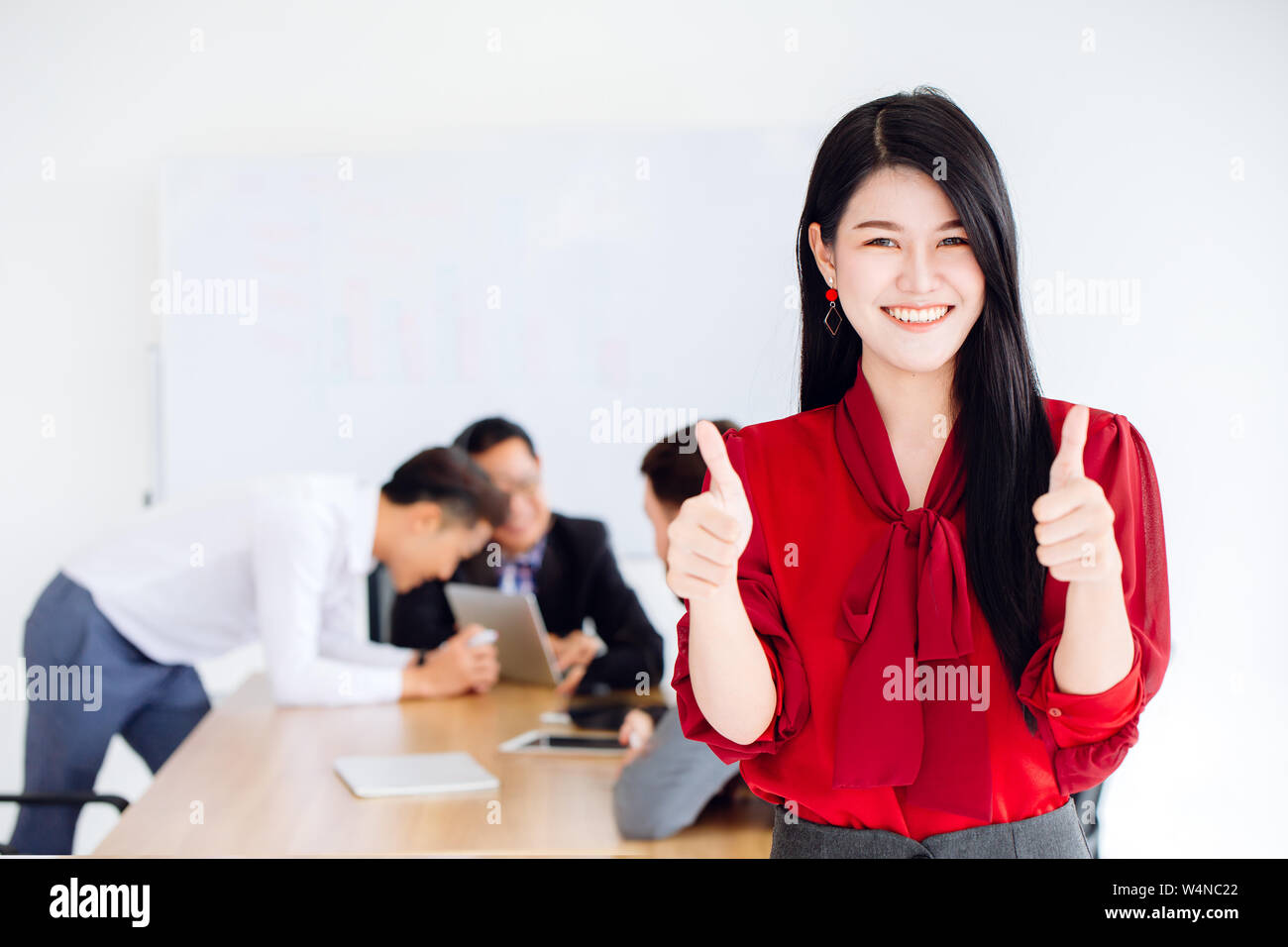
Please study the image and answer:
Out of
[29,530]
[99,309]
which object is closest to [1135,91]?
[99,309]

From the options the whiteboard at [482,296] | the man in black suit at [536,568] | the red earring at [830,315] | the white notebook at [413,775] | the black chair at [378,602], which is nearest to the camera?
the red earring at [830,315]

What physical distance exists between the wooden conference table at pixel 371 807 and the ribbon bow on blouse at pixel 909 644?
69 centimetres

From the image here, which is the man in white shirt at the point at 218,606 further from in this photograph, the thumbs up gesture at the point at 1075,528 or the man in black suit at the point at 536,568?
the thumbs up gesture at the point at 1075,528

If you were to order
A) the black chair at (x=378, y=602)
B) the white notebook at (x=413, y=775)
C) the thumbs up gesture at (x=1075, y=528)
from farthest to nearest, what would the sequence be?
the black chair at (x=378, y=602) < the white notebook at (x=413, y=775) < the thumbs up gesture at (x=1075, y=528)

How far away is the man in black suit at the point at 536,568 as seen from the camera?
2891 mm

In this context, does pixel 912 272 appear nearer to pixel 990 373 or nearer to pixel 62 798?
pixel 990 373

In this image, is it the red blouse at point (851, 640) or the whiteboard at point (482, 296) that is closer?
the red blouse at point (851, 640)

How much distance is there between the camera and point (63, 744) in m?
2.27

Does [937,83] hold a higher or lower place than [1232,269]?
higher

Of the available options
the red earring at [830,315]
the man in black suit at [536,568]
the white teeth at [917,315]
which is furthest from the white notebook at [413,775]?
the white teeth at [917,315]

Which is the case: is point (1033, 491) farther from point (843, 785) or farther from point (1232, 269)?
point (1232, 269)

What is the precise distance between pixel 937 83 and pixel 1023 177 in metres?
0.39

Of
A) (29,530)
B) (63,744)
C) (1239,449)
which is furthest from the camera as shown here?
(29,530)

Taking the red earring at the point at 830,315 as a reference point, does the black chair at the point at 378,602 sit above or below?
below
